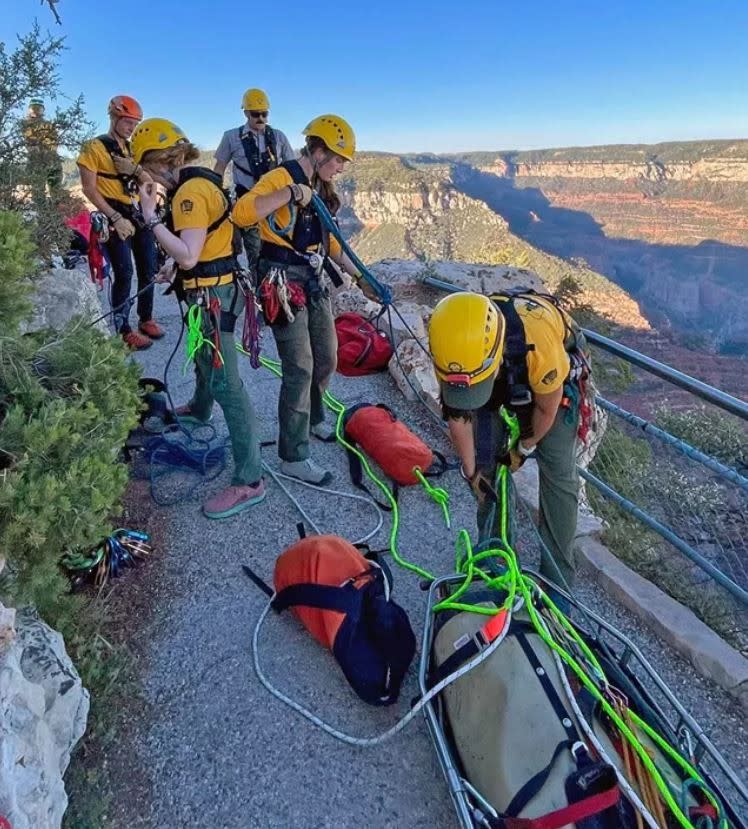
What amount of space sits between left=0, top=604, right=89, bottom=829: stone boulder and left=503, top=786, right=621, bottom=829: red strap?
151 cm

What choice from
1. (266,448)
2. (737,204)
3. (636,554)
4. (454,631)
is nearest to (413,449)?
(266,448)

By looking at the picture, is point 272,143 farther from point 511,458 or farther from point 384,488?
point 511,458

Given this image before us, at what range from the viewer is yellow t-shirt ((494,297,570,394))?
2461 millimetres

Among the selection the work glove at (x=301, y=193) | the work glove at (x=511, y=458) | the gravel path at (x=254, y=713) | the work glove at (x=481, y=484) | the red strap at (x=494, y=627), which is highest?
the work glove at (x=301, y=193)

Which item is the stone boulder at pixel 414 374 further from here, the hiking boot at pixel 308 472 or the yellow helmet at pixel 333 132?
the yellow helmet at pixel 333 132

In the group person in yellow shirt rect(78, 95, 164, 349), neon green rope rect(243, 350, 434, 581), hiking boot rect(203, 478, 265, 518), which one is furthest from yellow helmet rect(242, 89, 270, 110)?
hiking boot rect(203, 478, 265, 518)

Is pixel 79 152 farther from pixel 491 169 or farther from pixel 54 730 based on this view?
pixel 491 169

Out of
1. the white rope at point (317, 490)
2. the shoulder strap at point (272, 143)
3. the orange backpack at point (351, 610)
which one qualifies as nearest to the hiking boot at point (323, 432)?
the white rope at point (317, 490)

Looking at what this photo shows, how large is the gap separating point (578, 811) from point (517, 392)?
1.52 metres

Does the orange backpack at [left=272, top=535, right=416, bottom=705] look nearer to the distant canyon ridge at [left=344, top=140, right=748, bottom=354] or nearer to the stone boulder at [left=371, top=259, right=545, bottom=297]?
the stone boulder at [left=371, top=259, right=545, bottom=297]

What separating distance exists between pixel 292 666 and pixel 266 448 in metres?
2.33

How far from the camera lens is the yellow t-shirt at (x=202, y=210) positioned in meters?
3.06

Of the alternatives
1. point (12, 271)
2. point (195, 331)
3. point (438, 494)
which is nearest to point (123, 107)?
point (195, 331)

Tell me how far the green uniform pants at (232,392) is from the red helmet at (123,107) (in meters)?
2.71
